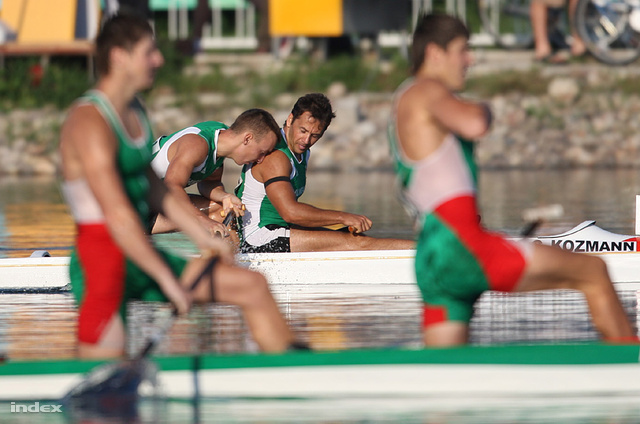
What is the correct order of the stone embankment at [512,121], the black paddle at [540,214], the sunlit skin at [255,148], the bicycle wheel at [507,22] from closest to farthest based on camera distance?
the black paddle at [540,214]
the sunlit skin at [255,148]
the bicycle wheel at [507,22]
the stone embankment at [512,121]

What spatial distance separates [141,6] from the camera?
23891mm

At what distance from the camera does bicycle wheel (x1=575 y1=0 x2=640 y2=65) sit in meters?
20.4

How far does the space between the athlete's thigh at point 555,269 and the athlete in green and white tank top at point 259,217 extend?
13.0ft

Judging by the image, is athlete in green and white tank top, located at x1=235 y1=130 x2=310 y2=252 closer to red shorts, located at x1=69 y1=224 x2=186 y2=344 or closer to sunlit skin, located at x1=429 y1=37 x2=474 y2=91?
sunlit skin, located at x1=429 y1=37 x2=474 y2=91

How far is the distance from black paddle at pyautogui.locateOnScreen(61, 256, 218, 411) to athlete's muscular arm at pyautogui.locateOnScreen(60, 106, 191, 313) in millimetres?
198

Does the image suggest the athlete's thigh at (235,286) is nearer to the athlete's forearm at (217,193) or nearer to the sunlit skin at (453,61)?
the sunlit skin at (453,61)

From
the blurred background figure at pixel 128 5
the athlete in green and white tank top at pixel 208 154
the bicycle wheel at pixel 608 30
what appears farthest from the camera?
the blurred background figure at pixel 128 5

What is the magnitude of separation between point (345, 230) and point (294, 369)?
426cm

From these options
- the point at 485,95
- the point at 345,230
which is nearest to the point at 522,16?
the point at 485,95

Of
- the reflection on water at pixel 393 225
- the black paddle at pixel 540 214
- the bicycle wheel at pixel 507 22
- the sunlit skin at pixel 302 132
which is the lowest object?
the reflection on water at pixel 393 225

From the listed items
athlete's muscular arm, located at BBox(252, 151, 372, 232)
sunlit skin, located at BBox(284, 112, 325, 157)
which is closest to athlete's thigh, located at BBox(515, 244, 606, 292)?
sunlit skin, located at BBox(284, 112, 325, 157)

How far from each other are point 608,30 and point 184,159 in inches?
551

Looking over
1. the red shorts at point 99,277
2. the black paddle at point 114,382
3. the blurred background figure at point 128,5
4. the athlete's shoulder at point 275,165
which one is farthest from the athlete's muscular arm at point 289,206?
the blurred background figure at point 128,5

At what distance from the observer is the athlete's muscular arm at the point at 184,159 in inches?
336
